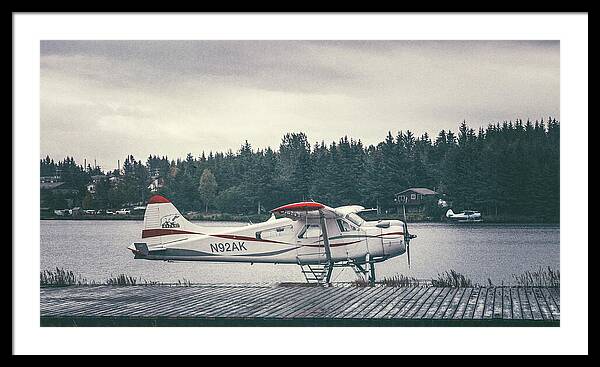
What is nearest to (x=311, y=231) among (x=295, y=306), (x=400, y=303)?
(x=295, y=306)

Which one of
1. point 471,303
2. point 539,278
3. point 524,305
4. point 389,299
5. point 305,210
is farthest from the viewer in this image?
point 305,210

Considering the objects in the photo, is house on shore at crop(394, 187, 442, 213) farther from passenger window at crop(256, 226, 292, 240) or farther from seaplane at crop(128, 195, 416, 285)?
passenger window at crop(256, 226, 292, 240)

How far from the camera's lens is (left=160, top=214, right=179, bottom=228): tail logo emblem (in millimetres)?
11133

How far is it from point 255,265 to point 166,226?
1.14 metres

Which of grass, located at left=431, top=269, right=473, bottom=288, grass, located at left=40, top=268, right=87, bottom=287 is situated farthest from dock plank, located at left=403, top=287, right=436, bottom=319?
grass, located at left=40, top=268, right=87, bottom=287

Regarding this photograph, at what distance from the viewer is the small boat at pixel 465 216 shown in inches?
436

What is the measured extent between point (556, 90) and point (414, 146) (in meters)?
1.69

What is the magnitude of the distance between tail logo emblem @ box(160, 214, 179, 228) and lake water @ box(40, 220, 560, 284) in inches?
12.0

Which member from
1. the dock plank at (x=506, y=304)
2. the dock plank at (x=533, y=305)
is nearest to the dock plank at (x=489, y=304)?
the dock plank at (x=506, y=304)

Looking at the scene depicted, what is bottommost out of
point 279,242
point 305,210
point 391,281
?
point 391,281

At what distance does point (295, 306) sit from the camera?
1019 centimetres

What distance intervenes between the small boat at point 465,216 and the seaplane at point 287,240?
1.68 ft

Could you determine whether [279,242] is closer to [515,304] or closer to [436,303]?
[436,303]
